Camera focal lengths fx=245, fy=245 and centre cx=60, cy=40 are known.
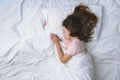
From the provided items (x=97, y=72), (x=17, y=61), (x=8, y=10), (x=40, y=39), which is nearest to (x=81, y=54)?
(x=97, y=72)

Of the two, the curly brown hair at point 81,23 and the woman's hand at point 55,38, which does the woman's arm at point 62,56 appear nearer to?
the woman's hand at point 55,38

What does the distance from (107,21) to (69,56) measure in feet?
1.36

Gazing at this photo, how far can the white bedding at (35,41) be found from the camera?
1.67 metres

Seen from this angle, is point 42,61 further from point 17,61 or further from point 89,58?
point 89,58

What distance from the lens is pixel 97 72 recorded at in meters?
1.69

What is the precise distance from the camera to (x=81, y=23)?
5.15 ft

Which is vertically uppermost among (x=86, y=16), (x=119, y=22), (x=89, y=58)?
(x=86, y=16)

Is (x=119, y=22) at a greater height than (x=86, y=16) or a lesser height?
lesser

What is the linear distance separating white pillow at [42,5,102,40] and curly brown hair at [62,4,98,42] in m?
0.11

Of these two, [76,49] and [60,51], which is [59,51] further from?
[76,49]

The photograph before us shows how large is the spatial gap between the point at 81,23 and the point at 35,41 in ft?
1.16

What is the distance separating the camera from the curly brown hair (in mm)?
1555

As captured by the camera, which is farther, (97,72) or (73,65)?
(97,72)

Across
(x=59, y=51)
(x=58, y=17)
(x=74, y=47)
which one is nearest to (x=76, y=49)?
(x=74, y=47)
